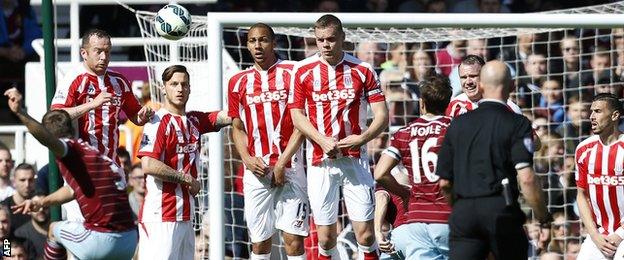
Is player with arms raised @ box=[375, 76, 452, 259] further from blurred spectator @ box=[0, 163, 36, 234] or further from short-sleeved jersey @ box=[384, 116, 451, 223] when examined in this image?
blurred spectator @ box=[0, 163, 36, 234]

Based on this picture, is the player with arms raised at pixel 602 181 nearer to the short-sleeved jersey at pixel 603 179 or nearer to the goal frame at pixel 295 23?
the short-sleeved jersey at pixel 603 179

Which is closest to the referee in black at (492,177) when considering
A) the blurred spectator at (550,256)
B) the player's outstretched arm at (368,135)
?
the player's outstretched arm at (368,135)

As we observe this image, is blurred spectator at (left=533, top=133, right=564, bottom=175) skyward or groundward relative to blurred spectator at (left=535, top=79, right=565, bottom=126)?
groundward

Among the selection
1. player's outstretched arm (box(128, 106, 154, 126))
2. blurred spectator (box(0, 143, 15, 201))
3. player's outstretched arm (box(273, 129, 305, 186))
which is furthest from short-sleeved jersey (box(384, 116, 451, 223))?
blurred spectator (box(0, 143, 15, 201))

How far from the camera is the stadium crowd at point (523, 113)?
14.1 meters

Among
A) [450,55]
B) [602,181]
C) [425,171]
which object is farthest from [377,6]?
[425,171]

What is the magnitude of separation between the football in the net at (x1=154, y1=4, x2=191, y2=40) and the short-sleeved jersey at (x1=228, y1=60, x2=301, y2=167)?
2.29 feet

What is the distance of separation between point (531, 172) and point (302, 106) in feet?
9.26

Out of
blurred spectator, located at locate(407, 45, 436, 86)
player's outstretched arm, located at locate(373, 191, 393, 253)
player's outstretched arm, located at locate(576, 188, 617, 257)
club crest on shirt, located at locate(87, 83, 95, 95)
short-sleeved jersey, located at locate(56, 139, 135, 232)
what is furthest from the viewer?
blurred spectator, located at locate(407, 45, 436, 86)

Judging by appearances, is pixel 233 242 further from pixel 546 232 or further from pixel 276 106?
pixel 546 232

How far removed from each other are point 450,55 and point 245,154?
5.30m

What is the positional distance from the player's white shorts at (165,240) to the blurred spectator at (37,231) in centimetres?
232

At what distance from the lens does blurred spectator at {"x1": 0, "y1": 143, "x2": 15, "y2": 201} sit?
15250 millimetres

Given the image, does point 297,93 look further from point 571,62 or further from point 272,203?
point 571,62
